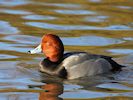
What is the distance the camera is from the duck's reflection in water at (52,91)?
8.80 m

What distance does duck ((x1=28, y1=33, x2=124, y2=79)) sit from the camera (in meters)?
10.2

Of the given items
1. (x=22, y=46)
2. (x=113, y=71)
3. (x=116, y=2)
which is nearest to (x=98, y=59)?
(x=113, y=71)

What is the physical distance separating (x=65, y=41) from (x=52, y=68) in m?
2.24

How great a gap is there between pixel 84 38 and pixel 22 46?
1.29 metres

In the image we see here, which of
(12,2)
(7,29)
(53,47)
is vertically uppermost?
(12,2)

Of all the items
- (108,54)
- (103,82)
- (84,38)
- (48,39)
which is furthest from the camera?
(84,38)

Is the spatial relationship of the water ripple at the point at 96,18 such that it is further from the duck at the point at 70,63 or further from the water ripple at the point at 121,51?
the duck at the point at 70,63

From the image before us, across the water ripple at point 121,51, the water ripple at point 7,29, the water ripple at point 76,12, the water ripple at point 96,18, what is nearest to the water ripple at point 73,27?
the water ripple at point 7,29

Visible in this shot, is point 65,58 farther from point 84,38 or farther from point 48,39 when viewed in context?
point 84,38

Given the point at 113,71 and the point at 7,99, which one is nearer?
the point at 7,99

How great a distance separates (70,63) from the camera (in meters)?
10.2

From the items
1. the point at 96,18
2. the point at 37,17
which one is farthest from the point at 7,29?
the point at 96,18

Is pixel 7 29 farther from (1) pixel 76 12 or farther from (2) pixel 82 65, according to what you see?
(2) pixel 82 65

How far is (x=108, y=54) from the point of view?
1147 cm
